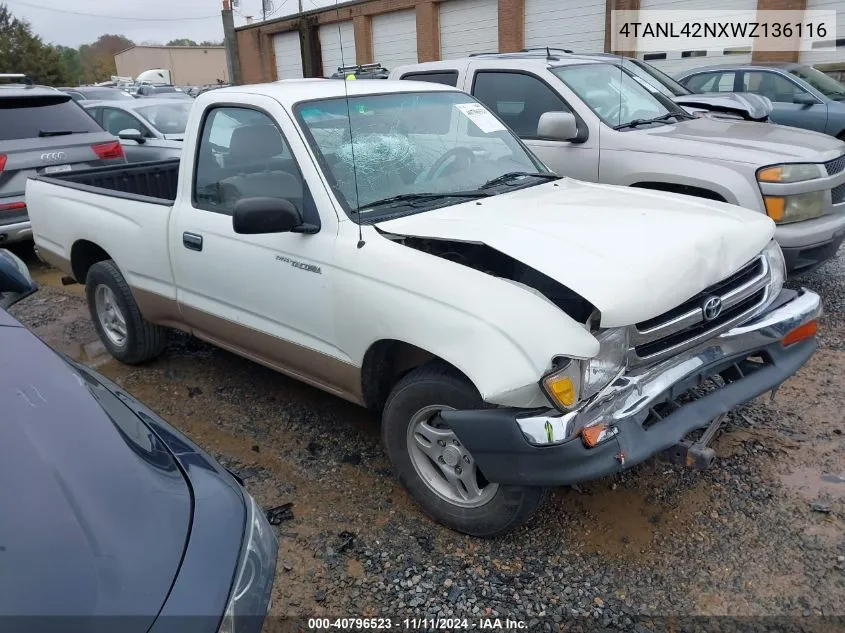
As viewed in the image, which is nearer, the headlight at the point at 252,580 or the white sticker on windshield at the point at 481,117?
the headlight at the point at 252,580

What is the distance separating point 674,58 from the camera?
18.4m

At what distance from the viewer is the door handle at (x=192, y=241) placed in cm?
383

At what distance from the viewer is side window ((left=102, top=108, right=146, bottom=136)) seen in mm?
10295

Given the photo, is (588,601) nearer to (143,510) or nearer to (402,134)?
(143,510)

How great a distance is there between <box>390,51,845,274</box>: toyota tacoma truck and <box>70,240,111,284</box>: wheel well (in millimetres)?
3327

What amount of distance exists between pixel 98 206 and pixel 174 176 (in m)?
1.30

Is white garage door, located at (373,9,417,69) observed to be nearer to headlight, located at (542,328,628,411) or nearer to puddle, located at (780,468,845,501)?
puddle, located at (780,468,845,501)

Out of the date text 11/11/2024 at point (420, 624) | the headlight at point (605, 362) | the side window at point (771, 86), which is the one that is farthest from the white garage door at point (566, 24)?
the date text 11/11/2024 at point (420, 624)

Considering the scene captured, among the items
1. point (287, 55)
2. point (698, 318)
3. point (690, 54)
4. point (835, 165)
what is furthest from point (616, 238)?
point (287, 55)

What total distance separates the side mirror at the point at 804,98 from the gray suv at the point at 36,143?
929cm

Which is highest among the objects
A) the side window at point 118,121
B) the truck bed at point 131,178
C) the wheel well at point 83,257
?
the side window at point 118,121

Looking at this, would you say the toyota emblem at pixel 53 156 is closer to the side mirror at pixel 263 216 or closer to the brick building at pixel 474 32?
the side mirror at pixel 263 216

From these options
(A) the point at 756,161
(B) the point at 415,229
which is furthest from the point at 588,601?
(A) the point at 756,161

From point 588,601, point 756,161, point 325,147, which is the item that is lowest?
point 588,601
